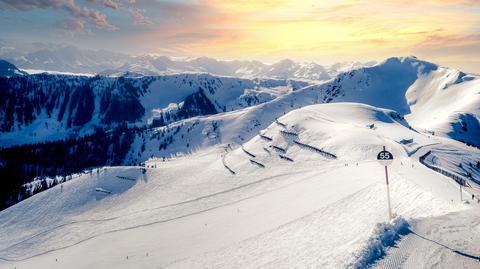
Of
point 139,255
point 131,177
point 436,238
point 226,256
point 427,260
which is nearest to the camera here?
point 427,260

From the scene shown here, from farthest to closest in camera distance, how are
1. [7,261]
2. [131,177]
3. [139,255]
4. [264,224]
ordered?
[131,177] < [7,261] < [139,255] < [264,224]

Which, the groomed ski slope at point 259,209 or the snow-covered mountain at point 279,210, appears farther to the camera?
the groomed ski slope at point 259,209

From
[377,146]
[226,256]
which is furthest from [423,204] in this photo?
[377,146]

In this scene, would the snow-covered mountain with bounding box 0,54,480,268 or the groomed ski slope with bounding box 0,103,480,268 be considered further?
the groomed ski slope with bounding box 0,103,480,268

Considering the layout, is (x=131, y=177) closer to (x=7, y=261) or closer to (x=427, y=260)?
(x=7, y=261)

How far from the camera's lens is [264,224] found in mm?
67250

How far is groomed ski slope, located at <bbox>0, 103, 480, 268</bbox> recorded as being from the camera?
145 feet

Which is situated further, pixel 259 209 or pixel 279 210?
pixel 259 209

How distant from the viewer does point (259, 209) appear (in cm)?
8044

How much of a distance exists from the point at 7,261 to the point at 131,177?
53106 millimetres

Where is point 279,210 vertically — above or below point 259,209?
above

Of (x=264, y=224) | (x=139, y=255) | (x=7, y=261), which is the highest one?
(x=264, y=224)

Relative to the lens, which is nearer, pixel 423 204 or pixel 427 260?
pixel 427 260

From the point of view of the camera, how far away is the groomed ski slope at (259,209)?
145 ft
